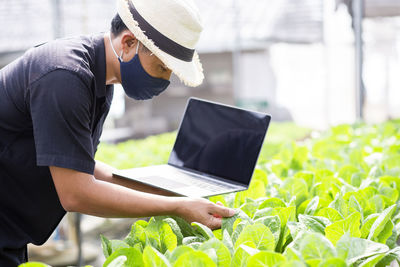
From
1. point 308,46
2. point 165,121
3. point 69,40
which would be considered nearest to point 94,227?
point 69,40

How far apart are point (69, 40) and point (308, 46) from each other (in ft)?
29.3

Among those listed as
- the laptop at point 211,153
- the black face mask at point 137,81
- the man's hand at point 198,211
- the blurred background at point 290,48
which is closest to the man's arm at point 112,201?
the man's hand at point 198,211

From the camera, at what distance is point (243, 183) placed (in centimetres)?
187

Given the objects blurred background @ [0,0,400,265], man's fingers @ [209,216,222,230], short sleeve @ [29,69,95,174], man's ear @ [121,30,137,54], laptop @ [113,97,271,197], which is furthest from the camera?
blurred background @ [0,0,400,265]

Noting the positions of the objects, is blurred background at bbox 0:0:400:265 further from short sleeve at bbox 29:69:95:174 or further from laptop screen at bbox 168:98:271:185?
short sleeve at bbox 29:69:95:174

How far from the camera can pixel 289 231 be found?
1578 mm

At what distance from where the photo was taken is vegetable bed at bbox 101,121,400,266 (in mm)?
1226

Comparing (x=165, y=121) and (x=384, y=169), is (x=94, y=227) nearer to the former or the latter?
(x=384, y=169)

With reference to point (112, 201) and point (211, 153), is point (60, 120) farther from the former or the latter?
point (211, 153)

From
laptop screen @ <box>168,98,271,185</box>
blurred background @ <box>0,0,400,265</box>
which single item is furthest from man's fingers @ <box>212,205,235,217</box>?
blurred background @ <box>0,0,400,265</box>

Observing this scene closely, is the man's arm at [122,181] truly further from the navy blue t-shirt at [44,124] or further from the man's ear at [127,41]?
the man's ear at [127,41]

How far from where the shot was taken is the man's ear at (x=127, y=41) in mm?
1727

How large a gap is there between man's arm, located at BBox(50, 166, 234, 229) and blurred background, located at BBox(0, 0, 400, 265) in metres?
3.42

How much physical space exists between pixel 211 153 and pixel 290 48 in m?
9.23
